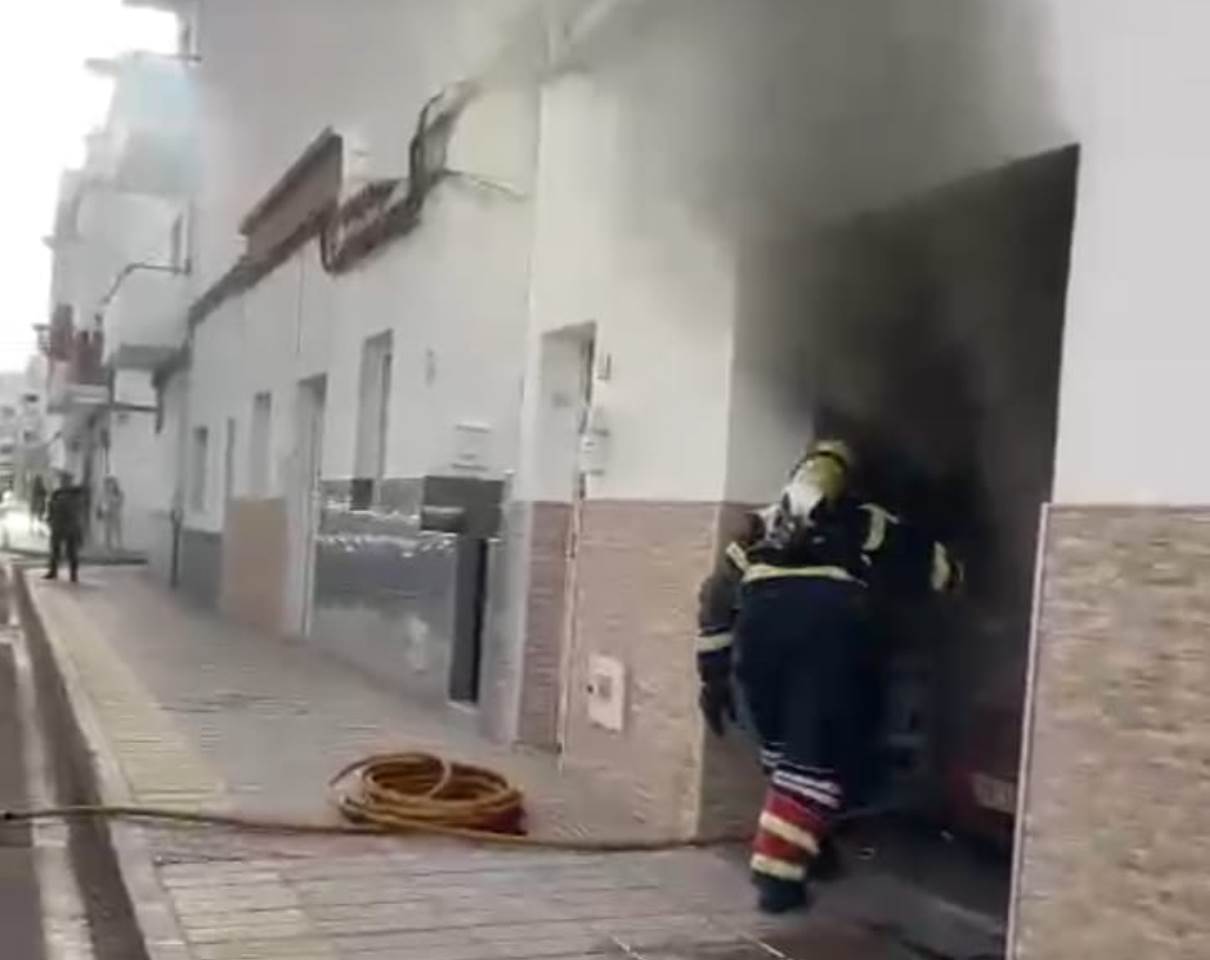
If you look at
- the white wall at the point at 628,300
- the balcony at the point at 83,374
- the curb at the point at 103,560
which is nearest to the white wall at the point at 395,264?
the white wall at the point at 628,300

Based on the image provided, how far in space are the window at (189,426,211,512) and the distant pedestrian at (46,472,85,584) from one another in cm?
176

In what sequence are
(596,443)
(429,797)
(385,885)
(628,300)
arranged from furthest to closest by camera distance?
1. (596,443)
2. (628,300)
3. (429,797)
4. (385,885)

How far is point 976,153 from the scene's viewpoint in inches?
192

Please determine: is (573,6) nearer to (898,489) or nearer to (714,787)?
(898,489)

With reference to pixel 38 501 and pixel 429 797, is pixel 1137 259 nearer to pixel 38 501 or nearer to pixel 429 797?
pixel 429 797

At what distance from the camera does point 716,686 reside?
5.88m

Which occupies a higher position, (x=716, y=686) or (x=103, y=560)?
(x=716, y=686)

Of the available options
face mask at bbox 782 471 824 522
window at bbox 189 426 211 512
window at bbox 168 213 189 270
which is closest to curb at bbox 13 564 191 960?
face mask at bbox 782 471 824 522

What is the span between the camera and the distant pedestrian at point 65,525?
24.3m

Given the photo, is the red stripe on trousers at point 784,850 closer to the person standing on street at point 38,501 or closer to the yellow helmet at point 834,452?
the yellow helmet at point 834,452

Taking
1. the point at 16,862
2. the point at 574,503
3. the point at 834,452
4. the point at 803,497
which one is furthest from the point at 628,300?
the point at 16,862

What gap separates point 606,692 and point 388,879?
5.60 feet

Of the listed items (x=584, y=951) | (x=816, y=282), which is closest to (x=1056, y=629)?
(x=584, y=951)

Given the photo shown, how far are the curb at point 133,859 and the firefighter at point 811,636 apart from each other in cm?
179
